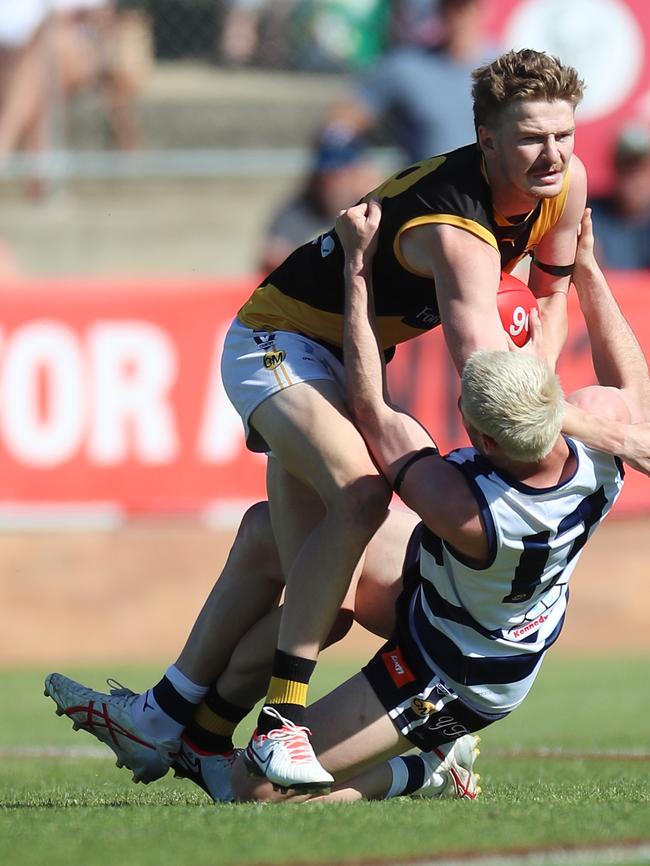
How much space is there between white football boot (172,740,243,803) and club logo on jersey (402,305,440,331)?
154 cm

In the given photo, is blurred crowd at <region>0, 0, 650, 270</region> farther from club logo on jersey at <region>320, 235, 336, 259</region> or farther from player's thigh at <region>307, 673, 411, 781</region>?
player's thigh at <region>307, 673, 411, 781</region>

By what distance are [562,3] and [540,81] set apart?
9124 mm

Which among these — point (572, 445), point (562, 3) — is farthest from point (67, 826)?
point (562, 3)

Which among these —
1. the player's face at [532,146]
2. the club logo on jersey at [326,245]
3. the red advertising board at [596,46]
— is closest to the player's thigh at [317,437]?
the club logo on jersey at [326,245]

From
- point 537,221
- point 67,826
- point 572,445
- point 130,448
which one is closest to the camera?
point 67,826

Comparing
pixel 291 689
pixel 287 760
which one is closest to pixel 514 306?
pixel 291 689

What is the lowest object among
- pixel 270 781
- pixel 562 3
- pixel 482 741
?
pixel 482 741

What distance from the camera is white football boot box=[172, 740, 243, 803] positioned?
17.4 ft

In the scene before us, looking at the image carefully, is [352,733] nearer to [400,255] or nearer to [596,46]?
[400,255]

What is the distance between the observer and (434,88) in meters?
11.8

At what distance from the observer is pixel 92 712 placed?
534cm

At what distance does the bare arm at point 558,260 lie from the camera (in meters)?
5.16

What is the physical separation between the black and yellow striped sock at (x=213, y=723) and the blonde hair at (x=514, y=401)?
61.5 inches

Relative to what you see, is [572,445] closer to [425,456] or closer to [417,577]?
[425,456]
